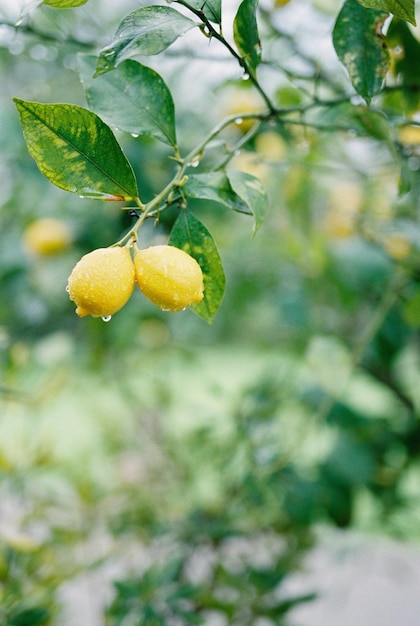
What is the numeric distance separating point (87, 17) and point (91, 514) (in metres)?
0.63

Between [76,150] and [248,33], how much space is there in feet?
0.43

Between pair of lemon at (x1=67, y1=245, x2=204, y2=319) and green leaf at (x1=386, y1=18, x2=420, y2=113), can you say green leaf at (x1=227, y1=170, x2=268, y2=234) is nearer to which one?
pair of lemon at (x1=67, y1=245, x2=204, y2=319)

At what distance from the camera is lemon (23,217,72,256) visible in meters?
0.91

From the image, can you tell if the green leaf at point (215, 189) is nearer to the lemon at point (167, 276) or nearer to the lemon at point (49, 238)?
the lemon at point (167, 276)

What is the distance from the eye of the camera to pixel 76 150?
1.02 ft

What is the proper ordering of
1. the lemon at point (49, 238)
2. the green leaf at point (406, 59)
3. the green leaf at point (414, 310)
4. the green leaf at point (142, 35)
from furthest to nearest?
1. the lemon at point (49, 238)
2. the green leaf at point (414, 310)
3. the green leaf at point (406, 59)
4. the green leaf at point (142, 35)

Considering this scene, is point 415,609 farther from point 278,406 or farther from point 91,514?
point 91,514

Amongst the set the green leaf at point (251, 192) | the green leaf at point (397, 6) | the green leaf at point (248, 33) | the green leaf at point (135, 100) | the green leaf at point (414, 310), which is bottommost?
the green leaf at point (414, 310)

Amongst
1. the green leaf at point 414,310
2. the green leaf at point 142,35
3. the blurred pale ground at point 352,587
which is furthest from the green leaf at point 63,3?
the blurred pale ground at point 352,587

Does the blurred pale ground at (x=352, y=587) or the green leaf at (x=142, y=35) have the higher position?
the green leaf at (x=142, y=35)

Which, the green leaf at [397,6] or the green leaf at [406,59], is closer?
the green leaf at [397,6]

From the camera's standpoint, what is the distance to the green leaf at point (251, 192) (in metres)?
0.32

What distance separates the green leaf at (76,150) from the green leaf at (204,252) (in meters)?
0.03

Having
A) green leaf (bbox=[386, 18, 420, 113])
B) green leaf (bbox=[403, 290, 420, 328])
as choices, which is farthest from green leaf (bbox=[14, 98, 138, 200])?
green leaf (bbox=[403, 290, 420, 328])
